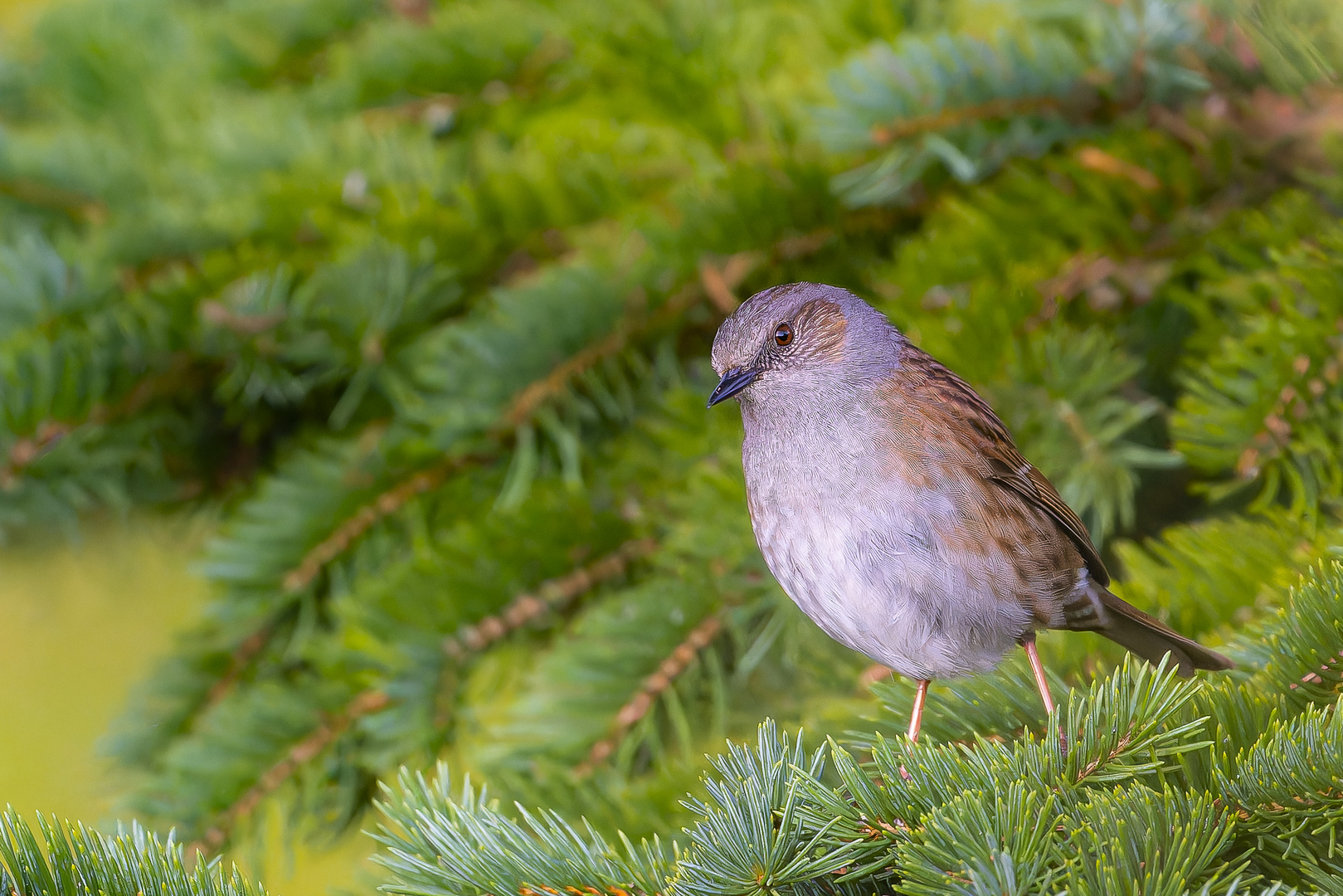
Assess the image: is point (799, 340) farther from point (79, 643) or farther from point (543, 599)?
point (79, 643)

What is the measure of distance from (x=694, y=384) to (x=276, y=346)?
2.16 feet

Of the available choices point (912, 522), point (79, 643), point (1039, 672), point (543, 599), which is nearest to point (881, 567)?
point (912, 522)

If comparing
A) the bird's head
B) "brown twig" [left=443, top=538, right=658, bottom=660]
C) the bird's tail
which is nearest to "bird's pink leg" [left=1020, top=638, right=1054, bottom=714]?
the bird's tail

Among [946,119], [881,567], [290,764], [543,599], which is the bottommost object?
[290,764]

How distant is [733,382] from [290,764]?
786 mm

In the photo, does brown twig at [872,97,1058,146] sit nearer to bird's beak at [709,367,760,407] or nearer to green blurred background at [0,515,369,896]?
bird's beak at [709,367,760,407]

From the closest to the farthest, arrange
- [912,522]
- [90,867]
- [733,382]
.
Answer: [90,867] → [912,522] → [733,382]

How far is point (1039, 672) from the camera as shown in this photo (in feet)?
3.34

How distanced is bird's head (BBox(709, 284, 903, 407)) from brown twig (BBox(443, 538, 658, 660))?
0.30 meters

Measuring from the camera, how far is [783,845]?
74cm

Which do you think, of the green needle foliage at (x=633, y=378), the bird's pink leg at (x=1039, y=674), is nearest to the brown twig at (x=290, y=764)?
the green needle foliage at (x=633, y=378)

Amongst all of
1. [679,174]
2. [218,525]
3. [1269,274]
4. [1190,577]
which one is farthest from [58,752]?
[1269,274]

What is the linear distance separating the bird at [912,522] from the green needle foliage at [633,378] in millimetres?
57

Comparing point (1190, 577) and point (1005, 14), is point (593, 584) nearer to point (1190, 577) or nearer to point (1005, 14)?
point (1190, 577)
